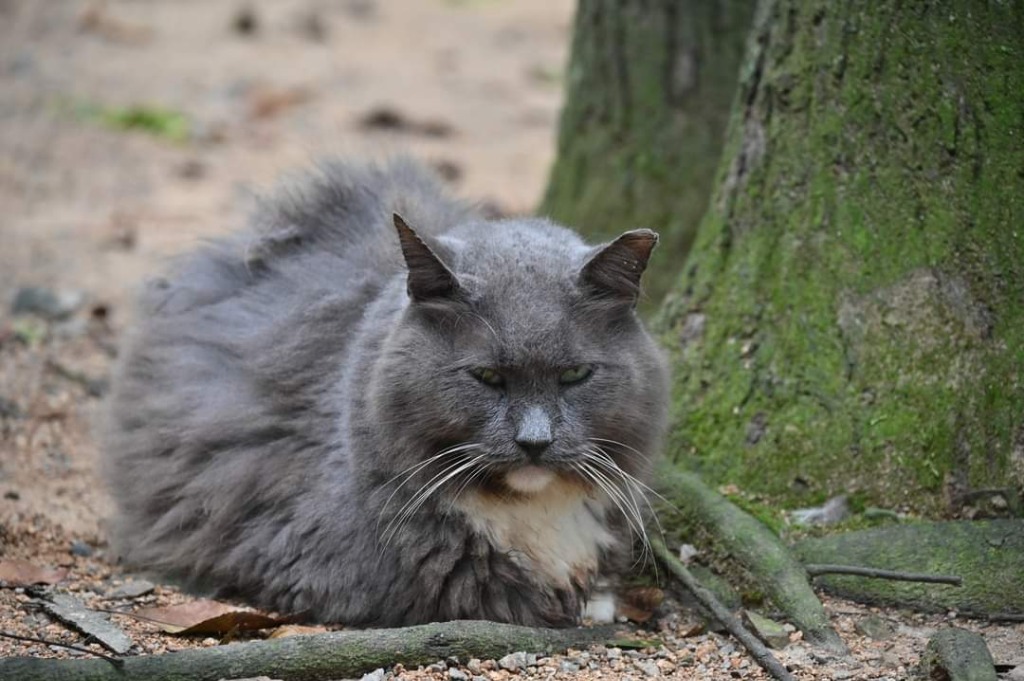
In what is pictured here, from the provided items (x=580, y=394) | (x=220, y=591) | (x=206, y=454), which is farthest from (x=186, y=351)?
(x=580, y=394)

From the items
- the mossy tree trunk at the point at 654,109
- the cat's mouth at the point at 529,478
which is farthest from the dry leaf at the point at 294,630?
the mossy tree trunk at the point at 654,109

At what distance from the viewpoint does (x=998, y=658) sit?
3.13 metres

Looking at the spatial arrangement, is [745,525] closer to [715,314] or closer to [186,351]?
[715,314]

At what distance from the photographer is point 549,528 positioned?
3.55 metres

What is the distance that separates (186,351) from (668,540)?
1784 millimetres

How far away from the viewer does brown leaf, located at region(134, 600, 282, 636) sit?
3.42m

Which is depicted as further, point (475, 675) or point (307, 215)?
point (307, 215)

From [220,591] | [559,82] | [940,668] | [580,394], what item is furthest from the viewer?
[559,82]

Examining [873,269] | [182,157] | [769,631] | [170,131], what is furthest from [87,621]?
[170,131]

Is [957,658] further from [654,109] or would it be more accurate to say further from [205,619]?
[654,109]

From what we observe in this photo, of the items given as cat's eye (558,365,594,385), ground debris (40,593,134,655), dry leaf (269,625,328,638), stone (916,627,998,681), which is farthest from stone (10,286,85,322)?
stone (916,627,998,681)

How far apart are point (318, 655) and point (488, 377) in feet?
2.75

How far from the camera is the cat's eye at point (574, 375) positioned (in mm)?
3303

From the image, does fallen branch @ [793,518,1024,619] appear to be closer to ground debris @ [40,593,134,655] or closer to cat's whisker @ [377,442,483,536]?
cat's whisker @ [377,442,483,536]
